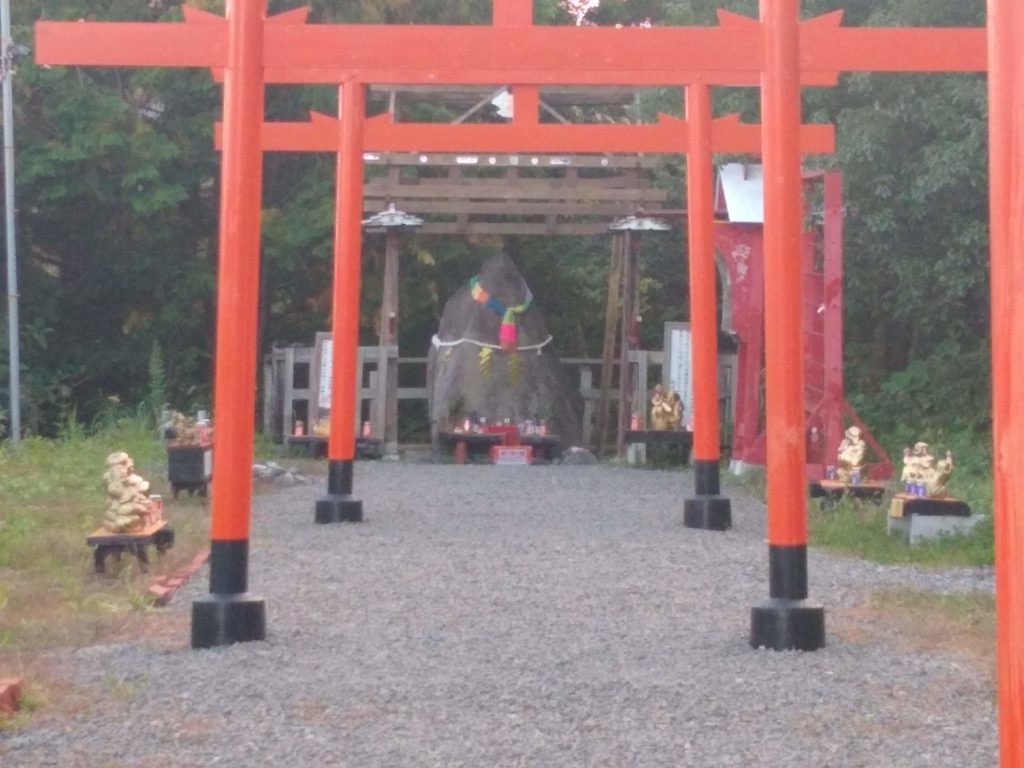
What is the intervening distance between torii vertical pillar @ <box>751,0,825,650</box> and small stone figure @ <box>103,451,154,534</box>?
3556mm

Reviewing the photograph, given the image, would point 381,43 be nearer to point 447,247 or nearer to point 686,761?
point 686,761

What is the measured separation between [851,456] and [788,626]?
5010 mm

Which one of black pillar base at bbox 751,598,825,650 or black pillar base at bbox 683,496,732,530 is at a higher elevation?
black pillar base at bbox 683,496,732,530

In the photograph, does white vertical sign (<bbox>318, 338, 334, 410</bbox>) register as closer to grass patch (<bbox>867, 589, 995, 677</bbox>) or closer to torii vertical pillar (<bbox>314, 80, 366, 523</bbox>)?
torii vertical pillar (<bbox>314, 80, 366, 523</bbox>)

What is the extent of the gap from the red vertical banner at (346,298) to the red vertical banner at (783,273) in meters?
4.65

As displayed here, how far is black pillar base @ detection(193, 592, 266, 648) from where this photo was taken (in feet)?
21.1

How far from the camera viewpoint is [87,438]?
1717 cm

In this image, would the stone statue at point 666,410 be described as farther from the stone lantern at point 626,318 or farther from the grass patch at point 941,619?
the grass patch at point 941,619

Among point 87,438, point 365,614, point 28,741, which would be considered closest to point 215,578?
point 365,614

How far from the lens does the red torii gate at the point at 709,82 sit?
10.5ft

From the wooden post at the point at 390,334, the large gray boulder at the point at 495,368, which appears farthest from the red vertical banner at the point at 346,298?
the large gray boulder at the point at 495,368

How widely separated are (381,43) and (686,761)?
169 inches

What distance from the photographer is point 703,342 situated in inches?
402

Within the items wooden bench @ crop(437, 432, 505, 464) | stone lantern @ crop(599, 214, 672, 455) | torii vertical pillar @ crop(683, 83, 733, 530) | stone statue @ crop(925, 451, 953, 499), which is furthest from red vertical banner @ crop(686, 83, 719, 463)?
wooden bench @ crop(437, 432, 505, 464)
